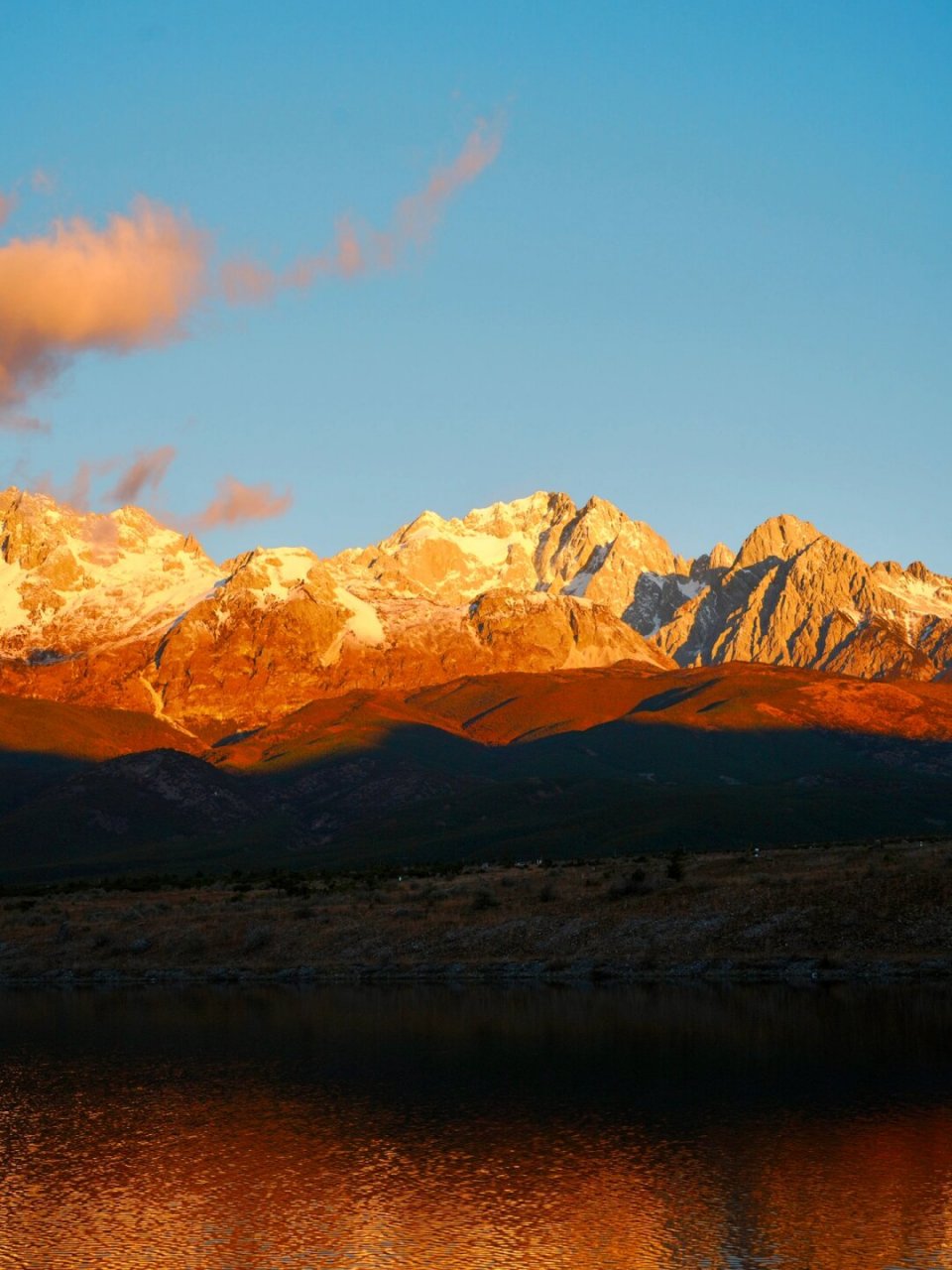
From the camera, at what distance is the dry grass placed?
99.0 metres

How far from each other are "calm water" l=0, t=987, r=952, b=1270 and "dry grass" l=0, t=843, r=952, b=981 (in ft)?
44.4

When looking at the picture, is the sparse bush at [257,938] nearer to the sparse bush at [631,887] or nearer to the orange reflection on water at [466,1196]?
the sparse bush at [631,887]

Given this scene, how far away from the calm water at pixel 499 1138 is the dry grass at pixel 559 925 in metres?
13.5

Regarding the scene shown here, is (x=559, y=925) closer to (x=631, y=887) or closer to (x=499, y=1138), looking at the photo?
(x=631, y=887)

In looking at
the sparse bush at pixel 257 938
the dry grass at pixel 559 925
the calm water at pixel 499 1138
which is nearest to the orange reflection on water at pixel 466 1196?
the calm water at pixel 499 1138

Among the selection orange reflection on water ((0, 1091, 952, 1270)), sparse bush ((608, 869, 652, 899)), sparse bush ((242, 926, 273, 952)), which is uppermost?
sparse bush ((608, 869, 652, 899))

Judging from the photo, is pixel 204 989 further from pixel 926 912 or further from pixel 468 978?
pixel 926 912

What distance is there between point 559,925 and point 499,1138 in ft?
198

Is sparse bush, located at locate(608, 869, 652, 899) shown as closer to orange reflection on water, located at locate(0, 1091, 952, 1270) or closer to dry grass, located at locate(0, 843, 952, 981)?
dry grass, located at locate(0, 843, 952, 981)

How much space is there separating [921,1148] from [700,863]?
7617 cm

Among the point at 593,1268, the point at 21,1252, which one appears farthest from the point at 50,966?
the point at 593,1268

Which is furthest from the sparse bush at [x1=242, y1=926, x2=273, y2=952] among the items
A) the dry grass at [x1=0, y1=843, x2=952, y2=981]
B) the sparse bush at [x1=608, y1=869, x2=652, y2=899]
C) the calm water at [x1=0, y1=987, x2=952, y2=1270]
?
the calm water at [x1=0, y1=987, x2=952, y2=1270]

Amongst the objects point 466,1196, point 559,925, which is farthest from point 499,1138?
point 559,925

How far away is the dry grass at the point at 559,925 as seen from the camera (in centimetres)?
9900
